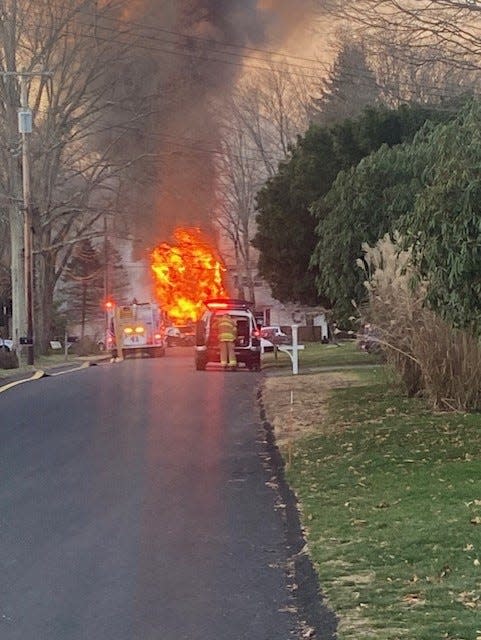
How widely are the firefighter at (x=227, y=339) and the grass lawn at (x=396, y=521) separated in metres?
11.8

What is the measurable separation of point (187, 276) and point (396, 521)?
47.3m

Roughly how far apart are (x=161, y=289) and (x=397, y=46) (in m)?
41.6

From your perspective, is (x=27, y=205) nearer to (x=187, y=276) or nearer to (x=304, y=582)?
(x=187, y=276)

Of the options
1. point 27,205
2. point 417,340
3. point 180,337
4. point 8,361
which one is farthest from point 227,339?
point 180,337

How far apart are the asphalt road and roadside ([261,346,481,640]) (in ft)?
1.18

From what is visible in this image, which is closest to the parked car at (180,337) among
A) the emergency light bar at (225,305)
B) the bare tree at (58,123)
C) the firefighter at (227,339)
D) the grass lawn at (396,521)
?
the bare tree at (58,123)

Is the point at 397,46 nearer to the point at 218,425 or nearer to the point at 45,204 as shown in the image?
the point at 218,425

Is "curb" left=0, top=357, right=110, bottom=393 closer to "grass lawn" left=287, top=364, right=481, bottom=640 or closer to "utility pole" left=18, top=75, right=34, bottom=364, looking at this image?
"utility pole" left=18, top=75, right=34, bottom=364

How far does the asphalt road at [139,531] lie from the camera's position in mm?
5016

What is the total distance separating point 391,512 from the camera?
23.6 ft

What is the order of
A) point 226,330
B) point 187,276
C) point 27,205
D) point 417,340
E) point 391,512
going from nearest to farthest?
point 391,512
point 417,340
point 226,330
point 27,205
point 187,276

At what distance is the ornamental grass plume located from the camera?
13172mm

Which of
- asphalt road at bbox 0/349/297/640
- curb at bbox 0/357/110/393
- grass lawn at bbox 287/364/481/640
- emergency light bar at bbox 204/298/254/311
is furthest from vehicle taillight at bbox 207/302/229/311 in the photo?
grass lawn at bbox 287/364/481/640

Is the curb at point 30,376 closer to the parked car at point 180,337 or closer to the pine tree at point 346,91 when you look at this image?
the pine tree at point 346,91
